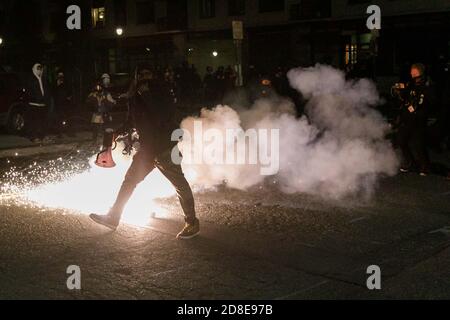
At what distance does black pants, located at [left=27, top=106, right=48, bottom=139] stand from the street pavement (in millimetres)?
8748

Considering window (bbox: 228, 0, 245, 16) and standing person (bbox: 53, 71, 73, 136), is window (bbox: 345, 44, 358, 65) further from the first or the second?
standing person (bbox: 53, 71, 73, 136)

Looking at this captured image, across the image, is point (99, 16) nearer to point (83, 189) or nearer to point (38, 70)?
point (38, 70)

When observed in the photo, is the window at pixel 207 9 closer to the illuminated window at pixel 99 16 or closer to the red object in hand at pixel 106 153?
the illuminated window at pixel 99 16

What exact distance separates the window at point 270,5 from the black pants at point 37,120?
23.5m

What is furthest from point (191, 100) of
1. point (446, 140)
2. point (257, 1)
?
point (446, 140)

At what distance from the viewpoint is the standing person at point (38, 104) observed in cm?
1628

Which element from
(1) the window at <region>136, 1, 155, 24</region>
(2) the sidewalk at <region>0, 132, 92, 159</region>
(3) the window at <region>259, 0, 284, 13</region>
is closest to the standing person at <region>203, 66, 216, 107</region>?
(3) the window at <region>259, 0, 284, 13</region>

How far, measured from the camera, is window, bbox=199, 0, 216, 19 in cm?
4096

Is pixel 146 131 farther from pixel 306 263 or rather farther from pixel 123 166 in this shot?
pixel 123 166

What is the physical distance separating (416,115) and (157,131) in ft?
17.7

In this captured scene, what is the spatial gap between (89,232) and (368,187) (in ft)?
14.0

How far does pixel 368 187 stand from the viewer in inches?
353

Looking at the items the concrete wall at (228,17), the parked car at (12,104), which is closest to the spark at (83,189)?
the parked car at (12,104)

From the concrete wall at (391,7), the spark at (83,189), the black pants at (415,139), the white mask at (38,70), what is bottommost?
the spark at (83,189)
